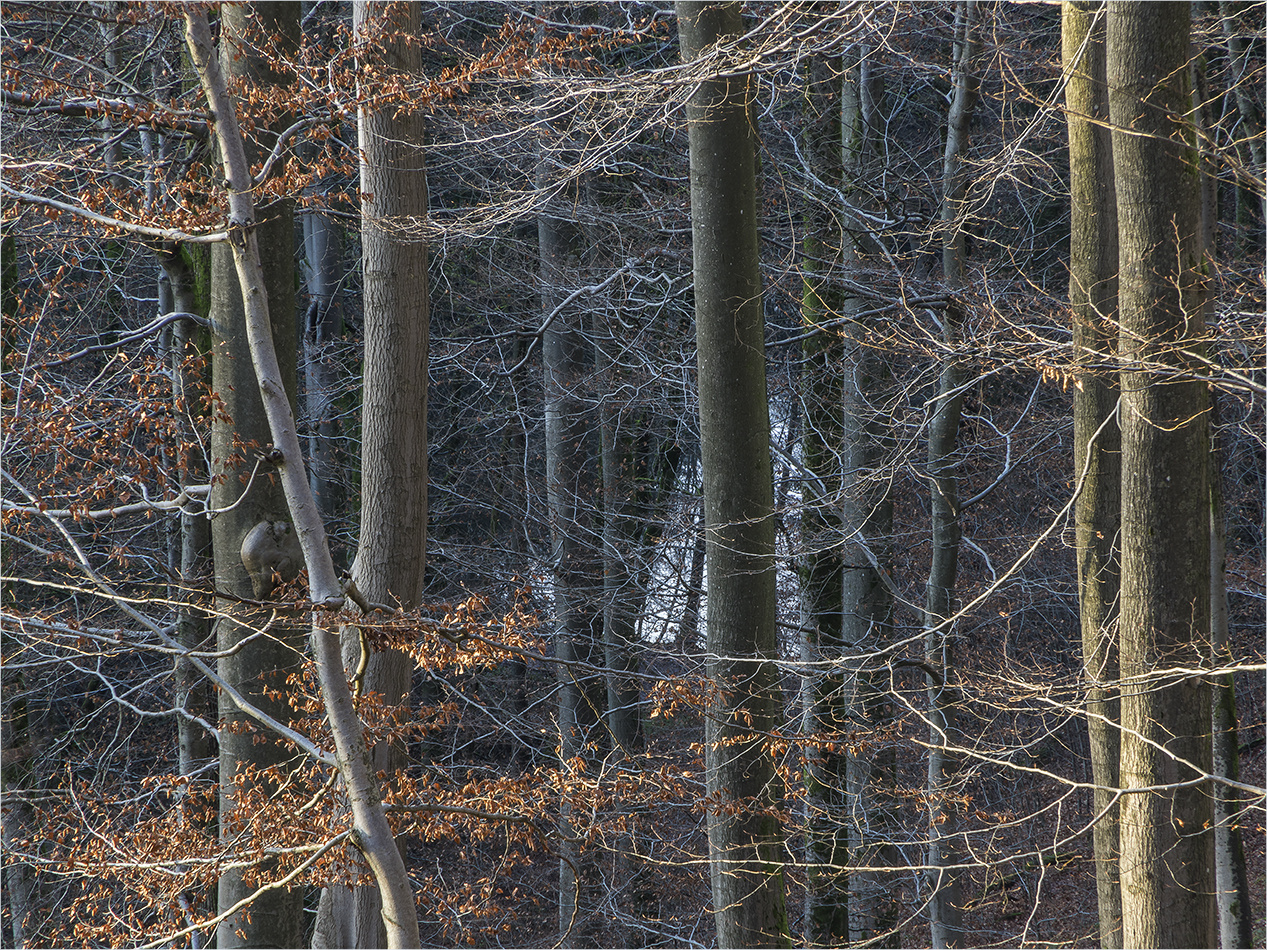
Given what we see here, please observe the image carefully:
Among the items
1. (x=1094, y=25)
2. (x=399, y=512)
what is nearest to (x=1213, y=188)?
(x=1094, y=25)

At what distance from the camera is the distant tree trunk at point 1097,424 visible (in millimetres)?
6305

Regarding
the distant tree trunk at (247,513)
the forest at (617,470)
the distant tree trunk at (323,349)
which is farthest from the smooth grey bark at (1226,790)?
the distant tree trunk at (323,349)

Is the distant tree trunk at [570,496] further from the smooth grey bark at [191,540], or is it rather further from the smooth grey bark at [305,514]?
the smooth grey bark at [305,514]

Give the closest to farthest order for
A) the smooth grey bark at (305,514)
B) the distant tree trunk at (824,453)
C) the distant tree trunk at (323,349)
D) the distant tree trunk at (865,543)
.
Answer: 1. the smooth grey bark at (305,514)
2. the distant tree trunk at (824,453)
3. the distant tree trunk at (865,543)
4. the distant tree trunk at (323,349)

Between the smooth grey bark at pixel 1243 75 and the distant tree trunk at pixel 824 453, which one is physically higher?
the smooth grey bark at pixel 1243 75

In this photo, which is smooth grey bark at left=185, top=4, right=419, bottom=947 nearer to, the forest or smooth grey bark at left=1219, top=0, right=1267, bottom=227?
the forest

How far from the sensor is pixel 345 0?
33.5ft

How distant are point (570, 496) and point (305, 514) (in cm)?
720

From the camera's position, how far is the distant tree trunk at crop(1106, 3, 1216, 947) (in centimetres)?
516

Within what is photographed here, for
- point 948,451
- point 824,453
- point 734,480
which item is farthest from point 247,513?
point 824,453

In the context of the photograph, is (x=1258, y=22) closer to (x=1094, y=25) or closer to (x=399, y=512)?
(x=1094, y=25)

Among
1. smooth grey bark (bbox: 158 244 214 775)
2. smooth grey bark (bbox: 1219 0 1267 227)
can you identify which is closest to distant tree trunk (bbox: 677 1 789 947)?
smooth grey bark (bbox: 158 244 214 775)

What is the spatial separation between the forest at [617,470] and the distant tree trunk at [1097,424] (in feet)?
0.09

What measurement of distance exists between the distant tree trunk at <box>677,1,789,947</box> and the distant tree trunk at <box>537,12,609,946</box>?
12.2 feet
